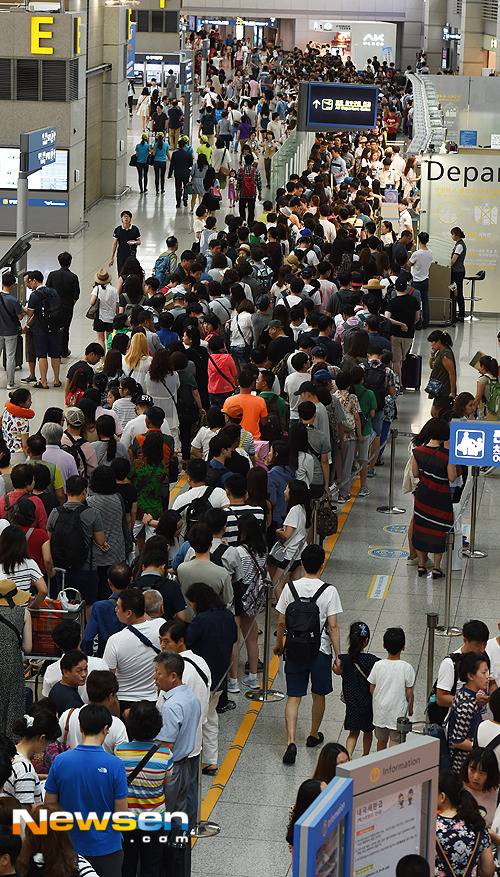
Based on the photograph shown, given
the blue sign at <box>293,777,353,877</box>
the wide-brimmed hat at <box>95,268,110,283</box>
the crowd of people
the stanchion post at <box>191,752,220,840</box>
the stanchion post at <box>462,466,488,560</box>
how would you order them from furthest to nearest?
the wide-brimmed hat at <box>95,268,110,283</box>
the stanchion post at <box>462,466,488,560</box>
the stanchion post at <box>191,752,220,840</box>
the crowd of people
the blue sign at <box>293,777,353,877</box>

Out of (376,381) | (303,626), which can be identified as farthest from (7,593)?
(376,381)

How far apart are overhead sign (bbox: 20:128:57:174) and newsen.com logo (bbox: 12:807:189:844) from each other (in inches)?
582

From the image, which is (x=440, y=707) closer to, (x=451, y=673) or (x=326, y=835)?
(x=451, y=673)

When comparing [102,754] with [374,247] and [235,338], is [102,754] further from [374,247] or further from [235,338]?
[374,247]

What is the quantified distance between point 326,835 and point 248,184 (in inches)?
964

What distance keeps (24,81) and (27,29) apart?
0.89 meters

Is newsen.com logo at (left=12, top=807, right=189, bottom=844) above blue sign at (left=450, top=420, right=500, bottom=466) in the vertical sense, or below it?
below

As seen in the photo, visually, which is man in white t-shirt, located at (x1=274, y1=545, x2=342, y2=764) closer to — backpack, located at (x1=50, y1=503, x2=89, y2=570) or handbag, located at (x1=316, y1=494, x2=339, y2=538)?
backpack, located at (x1=50, y1=503, x2=89, y2=570)

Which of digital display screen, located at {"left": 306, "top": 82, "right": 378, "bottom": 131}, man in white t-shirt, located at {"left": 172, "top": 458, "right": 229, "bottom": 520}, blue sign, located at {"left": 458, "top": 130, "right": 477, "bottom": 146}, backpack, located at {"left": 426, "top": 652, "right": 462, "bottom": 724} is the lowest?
backpack, located at {"left": 426, "top": 652, "right": 462, "bottom": 724}

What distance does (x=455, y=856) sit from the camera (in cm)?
689

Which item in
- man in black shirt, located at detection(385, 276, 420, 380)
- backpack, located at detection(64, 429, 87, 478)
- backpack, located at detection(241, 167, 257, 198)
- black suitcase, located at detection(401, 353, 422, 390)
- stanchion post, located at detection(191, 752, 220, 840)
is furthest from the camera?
backpack, located at detection(241, 167, 257, 198)

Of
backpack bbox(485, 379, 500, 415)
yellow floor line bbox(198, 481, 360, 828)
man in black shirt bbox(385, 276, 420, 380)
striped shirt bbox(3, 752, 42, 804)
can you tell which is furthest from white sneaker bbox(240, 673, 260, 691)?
man in black shirt bbox(385, 276, 420, 380)

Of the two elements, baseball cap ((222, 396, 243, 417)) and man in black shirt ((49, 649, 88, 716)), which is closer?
man in black shirt ((49, 649, 88, 716))

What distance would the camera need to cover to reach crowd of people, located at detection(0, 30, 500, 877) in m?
7.42
